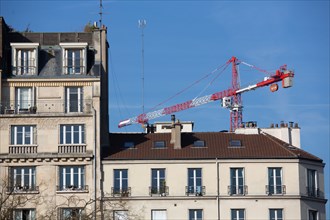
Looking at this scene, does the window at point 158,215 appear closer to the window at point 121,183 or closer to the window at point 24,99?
the window at point 121,183

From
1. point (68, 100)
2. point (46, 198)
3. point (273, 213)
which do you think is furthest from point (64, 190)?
point (273, 213)

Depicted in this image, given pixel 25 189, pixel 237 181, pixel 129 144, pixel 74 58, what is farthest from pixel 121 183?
pixel 74 58

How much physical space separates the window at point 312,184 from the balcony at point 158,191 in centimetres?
1241

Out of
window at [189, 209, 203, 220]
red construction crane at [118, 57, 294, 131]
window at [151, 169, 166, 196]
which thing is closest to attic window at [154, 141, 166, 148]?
window at [151, 169, 166, 196]

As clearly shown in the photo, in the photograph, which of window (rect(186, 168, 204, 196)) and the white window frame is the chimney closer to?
window (rect(186, 168, 204, 196))

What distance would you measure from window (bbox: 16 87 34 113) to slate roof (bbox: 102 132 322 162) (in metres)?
7.66

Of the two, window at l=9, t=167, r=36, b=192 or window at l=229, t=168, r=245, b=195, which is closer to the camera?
window at l=9, t=167, r=36, b=192

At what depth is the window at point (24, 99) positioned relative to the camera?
305 ft

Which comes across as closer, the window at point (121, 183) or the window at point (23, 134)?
the window at point (121, 183)

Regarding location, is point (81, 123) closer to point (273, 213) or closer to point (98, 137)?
point (98, 137)

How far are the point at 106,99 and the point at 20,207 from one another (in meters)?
15.6

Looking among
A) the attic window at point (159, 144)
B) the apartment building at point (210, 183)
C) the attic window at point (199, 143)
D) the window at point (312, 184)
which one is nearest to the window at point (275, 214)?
the apartment building at point (210, 183)

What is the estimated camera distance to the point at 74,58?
3706 inches

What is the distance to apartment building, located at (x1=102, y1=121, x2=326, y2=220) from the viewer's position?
297ft
